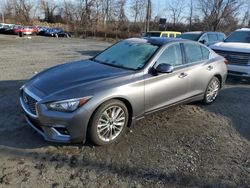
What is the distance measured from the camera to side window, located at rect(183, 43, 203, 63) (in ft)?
17.4

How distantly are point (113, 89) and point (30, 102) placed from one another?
1.22 metres

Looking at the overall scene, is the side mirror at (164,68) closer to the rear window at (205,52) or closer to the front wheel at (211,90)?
the rear window at (205,52)

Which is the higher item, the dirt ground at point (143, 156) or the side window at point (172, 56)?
the side window at point (172, 56)

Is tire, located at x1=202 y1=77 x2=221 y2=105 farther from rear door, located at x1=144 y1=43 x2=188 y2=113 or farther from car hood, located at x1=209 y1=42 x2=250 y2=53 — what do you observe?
car hood, located at x1=209 y1=42 x2=250 y2=53

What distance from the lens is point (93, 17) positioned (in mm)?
57719

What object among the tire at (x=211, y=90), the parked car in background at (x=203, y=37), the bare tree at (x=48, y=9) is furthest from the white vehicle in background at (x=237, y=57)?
the bare tree at (x=48, y=9)

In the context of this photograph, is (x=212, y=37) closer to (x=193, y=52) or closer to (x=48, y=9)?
(x=193, y=52)

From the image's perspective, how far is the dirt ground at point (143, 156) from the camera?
3223 mm

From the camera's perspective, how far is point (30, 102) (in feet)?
12.5

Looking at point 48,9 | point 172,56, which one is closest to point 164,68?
point 172,56

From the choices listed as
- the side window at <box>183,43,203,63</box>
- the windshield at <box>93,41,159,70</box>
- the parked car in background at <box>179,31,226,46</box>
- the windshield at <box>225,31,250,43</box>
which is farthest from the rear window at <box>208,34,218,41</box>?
the windshield at <box>93,41,159,70</box>

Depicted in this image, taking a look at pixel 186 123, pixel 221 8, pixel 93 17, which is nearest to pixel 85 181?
pixel 186 123

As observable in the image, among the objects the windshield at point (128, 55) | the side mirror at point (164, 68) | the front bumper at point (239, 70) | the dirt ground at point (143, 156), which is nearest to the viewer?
the dirt ground at point (143, 156)

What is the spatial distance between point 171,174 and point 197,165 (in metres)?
0.45
